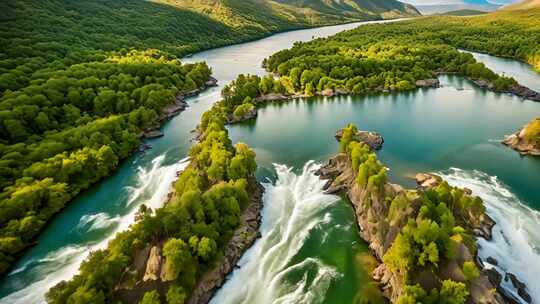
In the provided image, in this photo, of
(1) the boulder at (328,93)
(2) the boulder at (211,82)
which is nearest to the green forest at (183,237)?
(1) the boulder at (328,93)

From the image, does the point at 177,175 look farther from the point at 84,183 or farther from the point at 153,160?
the point at 84,183

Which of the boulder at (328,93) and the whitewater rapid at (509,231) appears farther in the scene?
the boulder at (328,93)

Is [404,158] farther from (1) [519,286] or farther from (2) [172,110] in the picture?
(2) [172,110]

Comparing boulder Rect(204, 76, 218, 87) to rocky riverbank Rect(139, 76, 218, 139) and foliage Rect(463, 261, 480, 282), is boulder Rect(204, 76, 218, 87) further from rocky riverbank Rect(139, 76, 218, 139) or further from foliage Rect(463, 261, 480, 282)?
foliage Rect(463, 261, 480, 282)

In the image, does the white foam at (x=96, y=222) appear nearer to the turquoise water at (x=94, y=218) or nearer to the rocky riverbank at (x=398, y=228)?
the turquoise water at (x=94, y=218)

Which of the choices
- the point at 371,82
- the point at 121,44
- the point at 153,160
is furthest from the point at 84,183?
the point at 121,44

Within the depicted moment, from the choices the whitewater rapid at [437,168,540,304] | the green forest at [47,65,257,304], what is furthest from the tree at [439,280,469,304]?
the green forest at [47,65,257,304]
